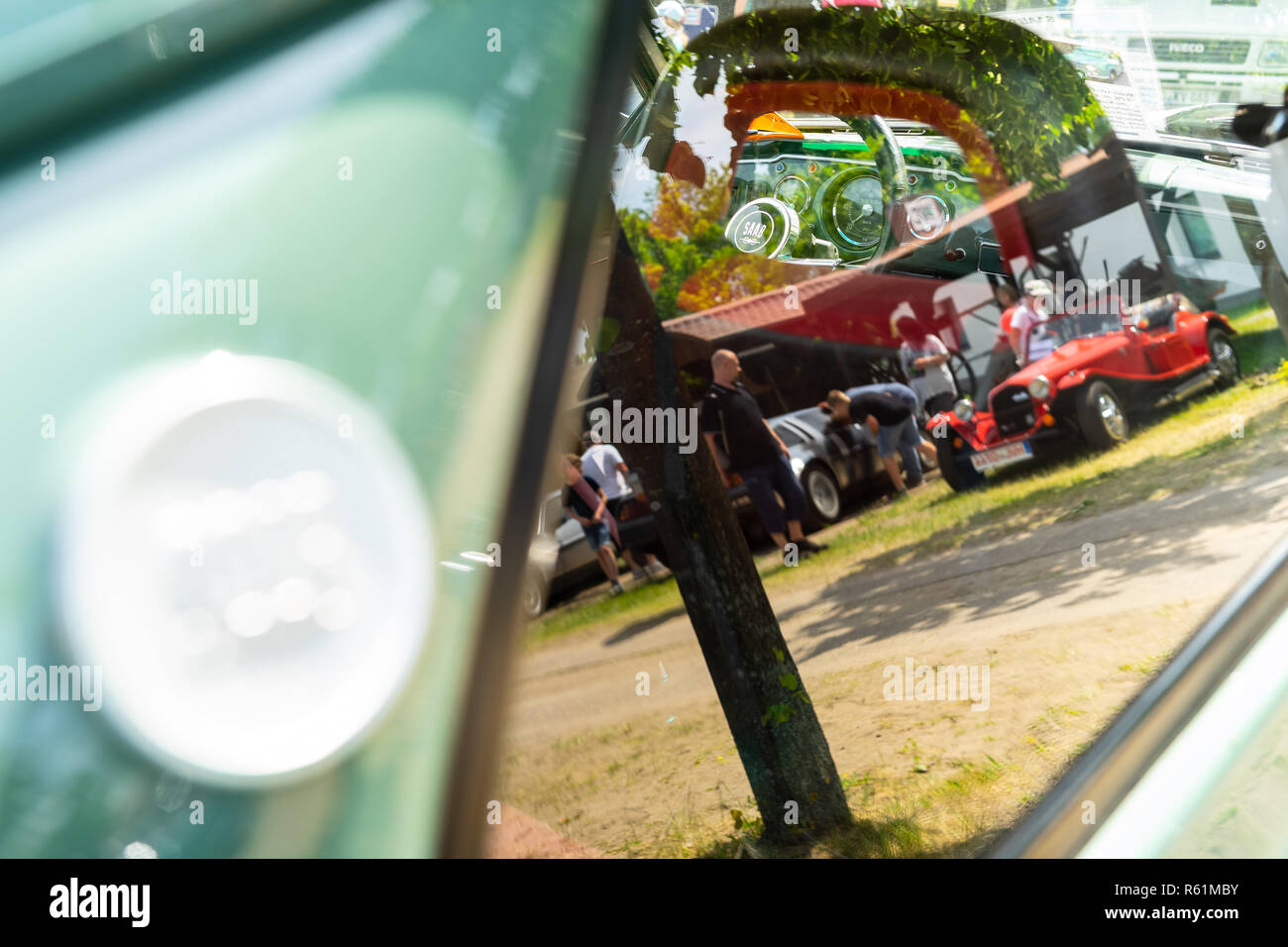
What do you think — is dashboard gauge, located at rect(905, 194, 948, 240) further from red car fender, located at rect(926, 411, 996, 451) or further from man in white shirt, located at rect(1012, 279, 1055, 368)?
man in white shirt, located at rect(1012, 279, 1055, 368)

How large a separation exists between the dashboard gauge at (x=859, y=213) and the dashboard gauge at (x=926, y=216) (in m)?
0.15

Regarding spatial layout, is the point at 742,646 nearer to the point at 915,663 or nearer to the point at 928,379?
the point at 915,663

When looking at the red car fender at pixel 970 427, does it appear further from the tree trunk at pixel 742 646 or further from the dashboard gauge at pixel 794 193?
the dashboard gauge at pixel 794 193

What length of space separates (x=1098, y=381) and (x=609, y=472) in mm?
2195

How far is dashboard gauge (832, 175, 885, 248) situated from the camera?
1664 millimetres

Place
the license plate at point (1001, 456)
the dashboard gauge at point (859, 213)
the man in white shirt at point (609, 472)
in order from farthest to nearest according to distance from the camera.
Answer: the license plate at point (1001, 456), the dashboard gauge at point (859, 213), the man in white shirt at point (609, 472)

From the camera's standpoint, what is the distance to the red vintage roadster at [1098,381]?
243cm

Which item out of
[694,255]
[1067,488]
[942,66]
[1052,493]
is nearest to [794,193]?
[694,255]

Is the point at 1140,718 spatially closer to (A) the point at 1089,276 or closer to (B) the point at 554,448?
(B) the point at 554,448

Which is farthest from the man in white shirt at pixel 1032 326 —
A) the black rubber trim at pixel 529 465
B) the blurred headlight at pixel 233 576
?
the blurred headlight at pixel 233 576

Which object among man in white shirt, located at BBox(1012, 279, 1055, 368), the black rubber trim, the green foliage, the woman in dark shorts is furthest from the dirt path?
the green foliage

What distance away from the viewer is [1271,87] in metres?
2.25
